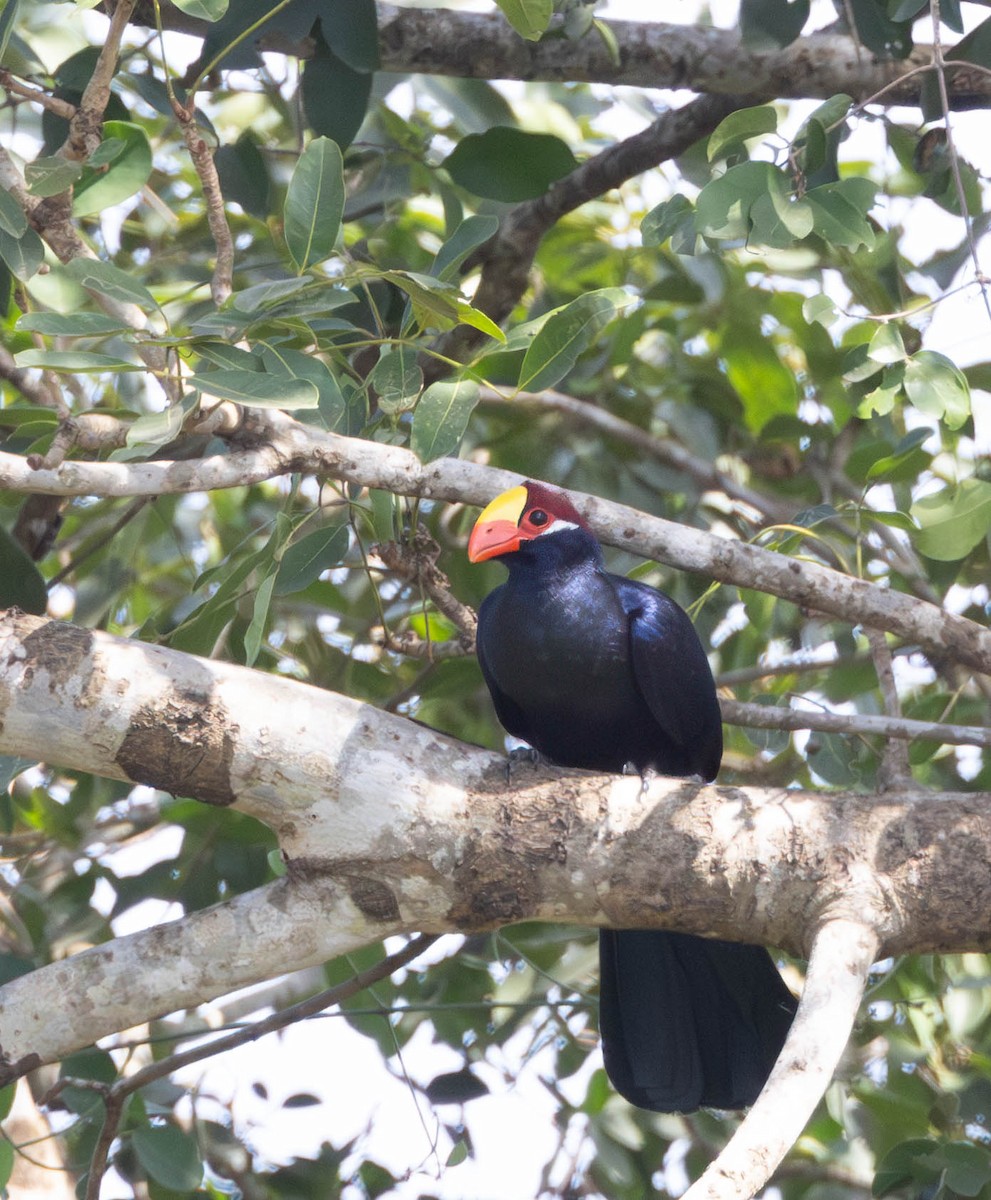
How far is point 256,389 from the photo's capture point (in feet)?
5.82

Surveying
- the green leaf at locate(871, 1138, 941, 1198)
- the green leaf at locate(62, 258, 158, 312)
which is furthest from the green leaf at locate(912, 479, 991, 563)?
the green leaf at locate(62, 258, 158, 312)

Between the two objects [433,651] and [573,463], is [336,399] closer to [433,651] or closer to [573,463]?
[433,651]

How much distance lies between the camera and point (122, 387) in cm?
357

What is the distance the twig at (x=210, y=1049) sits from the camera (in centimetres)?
229

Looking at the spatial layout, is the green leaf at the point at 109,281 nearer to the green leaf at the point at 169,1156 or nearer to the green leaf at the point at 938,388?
the green leaf at the point at 938,388

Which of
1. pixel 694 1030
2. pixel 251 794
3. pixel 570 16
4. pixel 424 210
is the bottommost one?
pixel 694 1030

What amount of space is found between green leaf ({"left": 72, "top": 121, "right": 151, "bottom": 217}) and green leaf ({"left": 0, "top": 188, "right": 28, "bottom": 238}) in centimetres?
20

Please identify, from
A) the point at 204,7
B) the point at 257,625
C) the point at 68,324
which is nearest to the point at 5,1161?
the point at 257,625

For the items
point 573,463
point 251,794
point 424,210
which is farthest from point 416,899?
point 424,210

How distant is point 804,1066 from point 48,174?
1.57 metres

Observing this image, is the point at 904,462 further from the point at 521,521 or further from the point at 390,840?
the point at 390,840

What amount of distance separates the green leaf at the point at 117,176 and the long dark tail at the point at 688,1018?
171cm

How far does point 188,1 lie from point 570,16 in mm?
1106

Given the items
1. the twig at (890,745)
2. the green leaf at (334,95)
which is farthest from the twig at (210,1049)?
the green leaf at (334,95)
